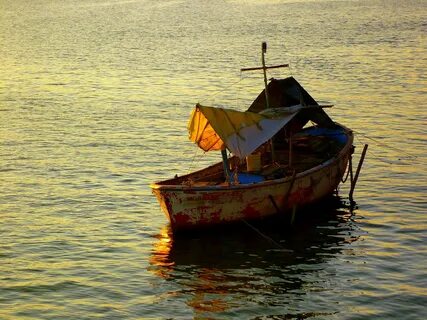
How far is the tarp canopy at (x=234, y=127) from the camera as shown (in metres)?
25.9

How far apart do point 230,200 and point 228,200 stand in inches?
2.7

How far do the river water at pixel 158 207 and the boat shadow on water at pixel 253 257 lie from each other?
59mm

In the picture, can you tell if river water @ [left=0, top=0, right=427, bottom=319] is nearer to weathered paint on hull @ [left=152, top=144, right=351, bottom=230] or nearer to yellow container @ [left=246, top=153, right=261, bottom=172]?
weathered paint on hull @ [left=152, top=144, right=351, bottom=230]

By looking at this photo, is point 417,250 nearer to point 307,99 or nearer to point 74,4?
point 307,99

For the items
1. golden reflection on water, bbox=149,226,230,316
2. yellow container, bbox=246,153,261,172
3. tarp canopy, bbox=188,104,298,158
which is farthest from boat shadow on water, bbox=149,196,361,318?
tarp canopy, bbox=188,104,298,158

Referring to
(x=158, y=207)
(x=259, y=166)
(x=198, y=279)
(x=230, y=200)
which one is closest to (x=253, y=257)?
(x=230, y=200)

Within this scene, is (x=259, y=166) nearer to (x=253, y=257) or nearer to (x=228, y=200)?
(x=228, y=200)

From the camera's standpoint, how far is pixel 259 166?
2800cm

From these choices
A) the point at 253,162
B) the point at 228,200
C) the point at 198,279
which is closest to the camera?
the point at 198,279

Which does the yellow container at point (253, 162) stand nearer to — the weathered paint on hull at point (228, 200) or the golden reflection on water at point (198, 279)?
the weathered paint on hull at point (228, 200)

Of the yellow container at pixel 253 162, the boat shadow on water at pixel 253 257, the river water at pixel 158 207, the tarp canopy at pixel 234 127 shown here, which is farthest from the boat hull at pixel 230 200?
the yellow container at pixel 253 162

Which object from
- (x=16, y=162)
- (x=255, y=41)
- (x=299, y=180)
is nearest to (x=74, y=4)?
(x=255, y=41)

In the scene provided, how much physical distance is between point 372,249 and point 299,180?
333cm

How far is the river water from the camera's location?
72.0 feet
